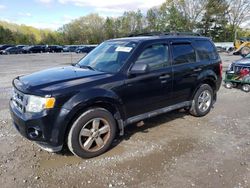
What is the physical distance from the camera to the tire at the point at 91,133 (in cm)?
402

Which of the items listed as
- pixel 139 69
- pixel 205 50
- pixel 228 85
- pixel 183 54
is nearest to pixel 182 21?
pixel 228 85

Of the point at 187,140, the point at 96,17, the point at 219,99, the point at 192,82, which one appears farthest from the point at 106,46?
the point at 96,17

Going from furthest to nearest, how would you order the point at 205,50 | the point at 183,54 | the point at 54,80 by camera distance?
the point at 205,50 → the point at 183,54 → the point at 54,80

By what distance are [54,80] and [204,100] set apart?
368 centimetres

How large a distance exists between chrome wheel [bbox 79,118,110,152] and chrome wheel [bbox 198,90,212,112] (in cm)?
271

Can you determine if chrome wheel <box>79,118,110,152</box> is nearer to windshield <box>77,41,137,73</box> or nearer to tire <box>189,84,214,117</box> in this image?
windshield <box>77,41,137,73</box>

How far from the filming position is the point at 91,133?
422cm

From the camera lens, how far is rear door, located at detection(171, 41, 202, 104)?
535cm

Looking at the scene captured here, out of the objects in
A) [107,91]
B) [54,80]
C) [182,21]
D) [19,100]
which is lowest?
[19,100]

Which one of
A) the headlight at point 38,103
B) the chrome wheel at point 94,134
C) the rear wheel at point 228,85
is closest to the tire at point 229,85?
the rear wheel at point 228,85

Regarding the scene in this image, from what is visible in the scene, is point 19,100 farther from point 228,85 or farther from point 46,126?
point 228,85

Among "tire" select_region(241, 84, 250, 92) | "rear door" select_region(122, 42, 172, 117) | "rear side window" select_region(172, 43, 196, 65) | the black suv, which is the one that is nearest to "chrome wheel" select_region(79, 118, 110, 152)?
the black suv

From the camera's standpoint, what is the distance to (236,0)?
170ft

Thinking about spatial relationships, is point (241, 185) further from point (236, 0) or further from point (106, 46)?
point (236, 0)
